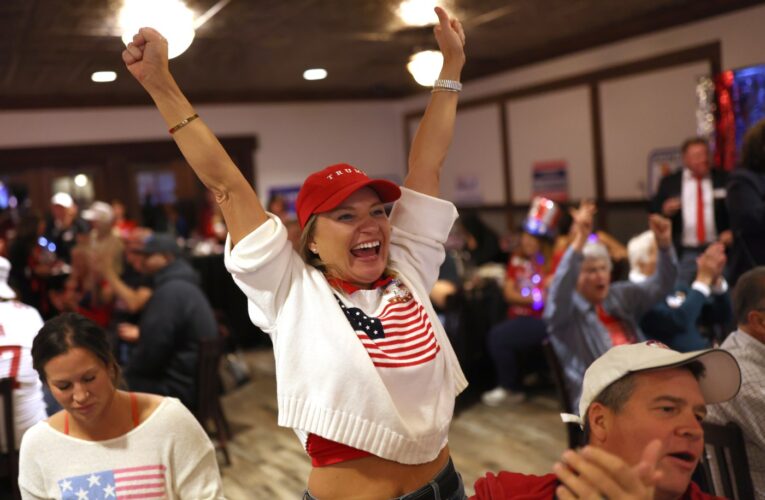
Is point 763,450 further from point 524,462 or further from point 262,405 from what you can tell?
point 262,405

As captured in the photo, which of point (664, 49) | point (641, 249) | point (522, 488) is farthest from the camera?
point (664, 49)

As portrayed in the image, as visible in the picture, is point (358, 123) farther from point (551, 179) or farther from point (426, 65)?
point (426, 65)

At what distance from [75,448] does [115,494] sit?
145mm

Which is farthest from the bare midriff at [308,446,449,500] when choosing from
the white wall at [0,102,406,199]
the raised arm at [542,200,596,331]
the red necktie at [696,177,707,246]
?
the white wall at [0,102,406,199]

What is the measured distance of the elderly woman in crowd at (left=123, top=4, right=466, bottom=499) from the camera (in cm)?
161

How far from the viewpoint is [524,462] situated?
14.9ft

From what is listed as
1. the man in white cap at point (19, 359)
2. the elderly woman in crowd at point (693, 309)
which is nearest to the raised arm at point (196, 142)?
the man in white cap at point (19, 359)

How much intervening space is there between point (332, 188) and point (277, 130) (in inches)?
340

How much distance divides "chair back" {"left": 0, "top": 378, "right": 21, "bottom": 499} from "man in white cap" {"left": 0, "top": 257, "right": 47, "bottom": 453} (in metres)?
0.03

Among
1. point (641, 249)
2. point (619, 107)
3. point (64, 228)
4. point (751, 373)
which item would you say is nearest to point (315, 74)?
point (64, 228)

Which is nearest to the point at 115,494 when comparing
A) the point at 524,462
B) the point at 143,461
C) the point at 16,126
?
the point at 143,461

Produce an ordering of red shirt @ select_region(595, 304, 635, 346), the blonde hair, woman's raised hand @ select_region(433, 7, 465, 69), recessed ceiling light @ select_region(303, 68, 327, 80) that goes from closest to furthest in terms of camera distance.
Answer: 1. woman's raised hand @ select_region(433, 7, 465, 69)
2. red shirt @ select_region(595, 304, 635, 346)
3. the blonde hair
4. recessed ceiling light @ select_region(303, 68, 327, 80)

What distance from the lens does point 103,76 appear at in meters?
7.66

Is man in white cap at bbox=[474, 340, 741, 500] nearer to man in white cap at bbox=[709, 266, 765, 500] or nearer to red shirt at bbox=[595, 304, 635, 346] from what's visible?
man in white cap at bbox=[709, 266, 765, 500]
